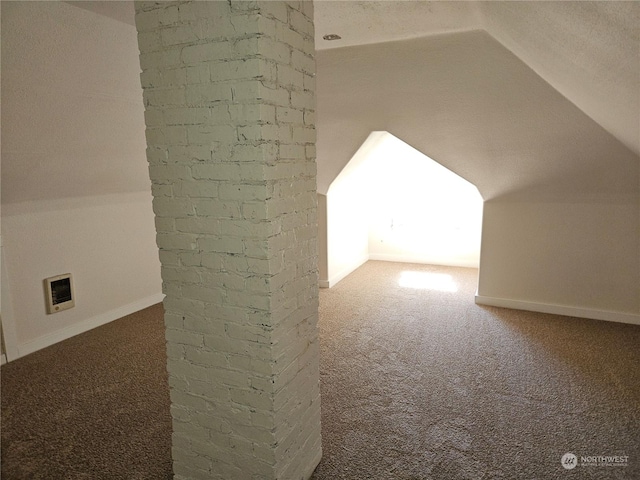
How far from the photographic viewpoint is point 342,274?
5750mm

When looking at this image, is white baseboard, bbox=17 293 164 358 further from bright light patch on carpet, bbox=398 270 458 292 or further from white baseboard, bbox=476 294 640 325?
white baseboard, bbox=476 294 640 325

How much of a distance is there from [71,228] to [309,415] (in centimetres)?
293

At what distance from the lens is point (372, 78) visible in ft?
11.3

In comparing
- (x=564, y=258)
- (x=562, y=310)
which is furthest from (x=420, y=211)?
(x=562, y=310)

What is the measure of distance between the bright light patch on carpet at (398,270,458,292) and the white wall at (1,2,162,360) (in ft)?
9.66

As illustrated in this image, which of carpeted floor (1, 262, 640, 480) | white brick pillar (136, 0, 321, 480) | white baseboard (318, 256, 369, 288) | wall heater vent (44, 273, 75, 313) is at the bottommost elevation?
carpeted floor (1, 262, 640, 480)

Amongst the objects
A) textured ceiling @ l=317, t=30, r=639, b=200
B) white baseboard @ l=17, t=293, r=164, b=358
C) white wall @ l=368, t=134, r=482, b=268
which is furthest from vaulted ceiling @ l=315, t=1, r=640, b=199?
white baseboard @ l=17, t=293, r=164, b=358

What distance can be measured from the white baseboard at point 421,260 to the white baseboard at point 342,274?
0.22 meters

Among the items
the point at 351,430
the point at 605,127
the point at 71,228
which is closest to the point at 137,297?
the point at 71,228

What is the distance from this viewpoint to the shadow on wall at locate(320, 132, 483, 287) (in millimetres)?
5973

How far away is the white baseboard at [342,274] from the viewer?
5.33 meters

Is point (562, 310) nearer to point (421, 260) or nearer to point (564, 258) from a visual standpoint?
point (564, 258)

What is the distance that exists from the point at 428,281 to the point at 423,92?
2.72m

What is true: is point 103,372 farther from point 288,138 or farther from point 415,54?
point 415,54
